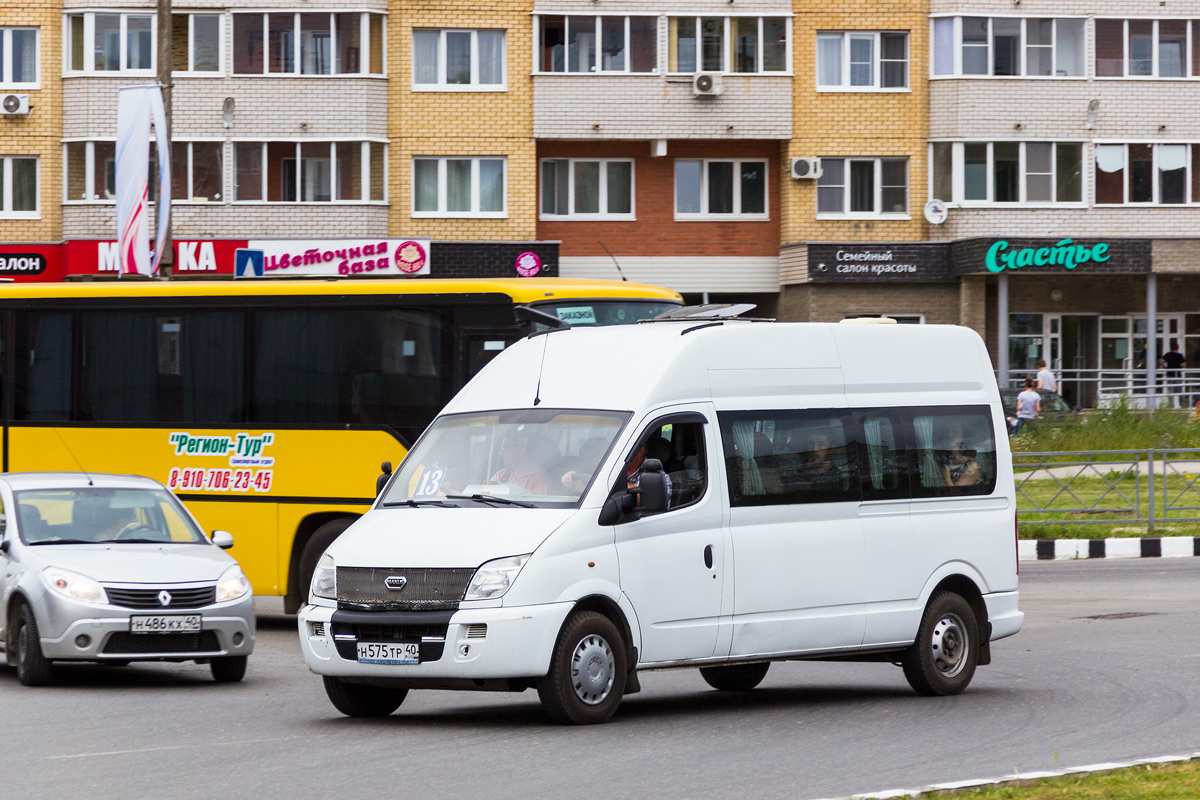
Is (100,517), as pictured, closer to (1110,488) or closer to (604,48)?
(1110,488)

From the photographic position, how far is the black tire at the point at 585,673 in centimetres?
977

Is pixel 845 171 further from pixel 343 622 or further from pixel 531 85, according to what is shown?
pixel 343 622

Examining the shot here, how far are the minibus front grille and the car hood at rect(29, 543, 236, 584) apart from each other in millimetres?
3095

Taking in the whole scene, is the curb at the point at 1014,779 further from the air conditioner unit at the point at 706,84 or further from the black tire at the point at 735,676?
the air conditioner unit at the point at 706,84

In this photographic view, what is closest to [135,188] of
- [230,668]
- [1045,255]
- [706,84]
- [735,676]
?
[230,668]

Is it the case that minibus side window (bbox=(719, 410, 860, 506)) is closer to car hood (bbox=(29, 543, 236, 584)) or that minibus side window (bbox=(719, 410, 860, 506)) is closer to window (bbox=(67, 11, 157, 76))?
car hood (bbox=(29, 543, 236, 584))

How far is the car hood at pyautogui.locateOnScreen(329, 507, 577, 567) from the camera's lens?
9.77 meters

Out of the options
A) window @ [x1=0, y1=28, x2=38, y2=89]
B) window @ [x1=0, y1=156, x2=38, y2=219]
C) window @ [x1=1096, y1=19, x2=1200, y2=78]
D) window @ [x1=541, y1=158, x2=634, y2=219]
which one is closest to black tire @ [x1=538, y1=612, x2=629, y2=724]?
window @ [x1=541, y1=158, x2=634, y2=219]

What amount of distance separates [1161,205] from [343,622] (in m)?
39.7

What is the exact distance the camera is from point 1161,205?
46.1m

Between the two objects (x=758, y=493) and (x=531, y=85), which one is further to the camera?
(x=531, y=85)

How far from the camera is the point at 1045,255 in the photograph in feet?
146

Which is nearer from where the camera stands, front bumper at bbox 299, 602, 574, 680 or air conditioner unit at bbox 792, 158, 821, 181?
front bumper at bbox 299, 602, 574, 680

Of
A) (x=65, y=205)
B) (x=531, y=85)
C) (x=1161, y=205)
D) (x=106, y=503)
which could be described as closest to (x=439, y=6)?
(x=531, y=85)
